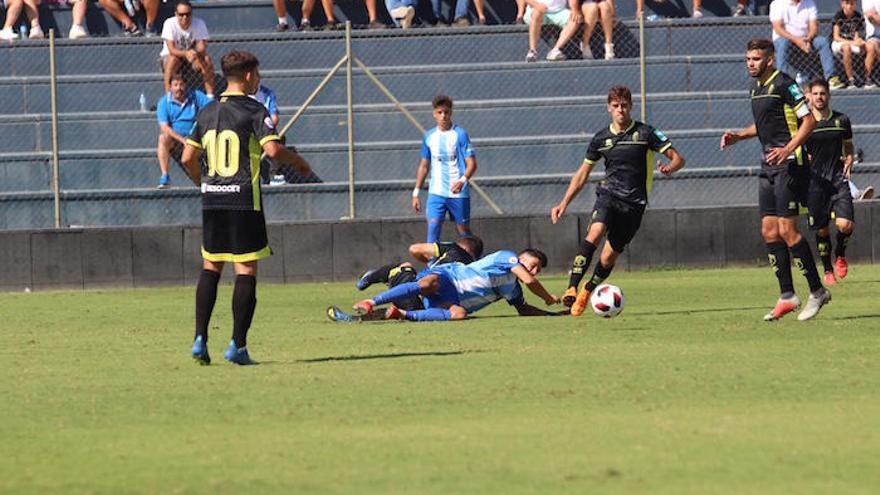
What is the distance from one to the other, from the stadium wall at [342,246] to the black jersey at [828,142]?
109 inches

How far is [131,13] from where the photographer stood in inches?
1016

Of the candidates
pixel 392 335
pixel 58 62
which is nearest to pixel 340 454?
pixel 392 335

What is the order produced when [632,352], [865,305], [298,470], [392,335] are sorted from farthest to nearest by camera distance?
[865,305], [392,335], [632,352], [298,470]

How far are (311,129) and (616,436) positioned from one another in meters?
16.5

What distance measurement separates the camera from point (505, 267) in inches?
592

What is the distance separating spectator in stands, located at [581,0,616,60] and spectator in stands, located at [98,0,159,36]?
596cm

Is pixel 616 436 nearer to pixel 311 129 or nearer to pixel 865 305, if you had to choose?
pixel 865 305

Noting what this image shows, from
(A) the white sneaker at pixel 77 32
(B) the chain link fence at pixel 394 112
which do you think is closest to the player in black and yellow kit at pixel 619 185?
(B) the chain link fence at pixel 394 112

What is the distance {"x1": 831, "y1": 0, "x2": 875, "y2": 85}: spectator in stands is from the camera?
972 inches

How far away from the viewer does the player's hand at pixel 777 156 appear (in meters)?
13.8

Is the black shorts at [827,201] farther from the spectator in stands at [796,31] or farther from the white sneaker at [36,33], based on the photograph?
the white sneaker at [36,33]

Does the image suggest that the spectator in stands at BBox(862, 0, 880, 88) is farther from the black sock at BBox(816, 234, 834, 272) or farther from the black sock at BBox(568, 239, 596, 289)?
the black sock at BBox(568, 239, 596, 289)

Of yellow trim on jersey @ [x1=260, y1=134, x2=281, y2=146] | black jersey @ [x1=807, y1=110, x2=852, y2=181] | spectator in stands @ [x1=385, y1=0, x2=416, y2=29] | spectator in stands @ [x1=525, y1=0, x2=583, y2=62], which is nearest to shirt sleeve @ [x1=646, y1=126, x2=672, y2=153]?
black jersey @ [x1=807, y1=110, x2=852, y2=181]

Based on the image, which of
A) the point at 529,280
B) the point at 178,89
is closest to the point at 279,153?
the point at 529,280
